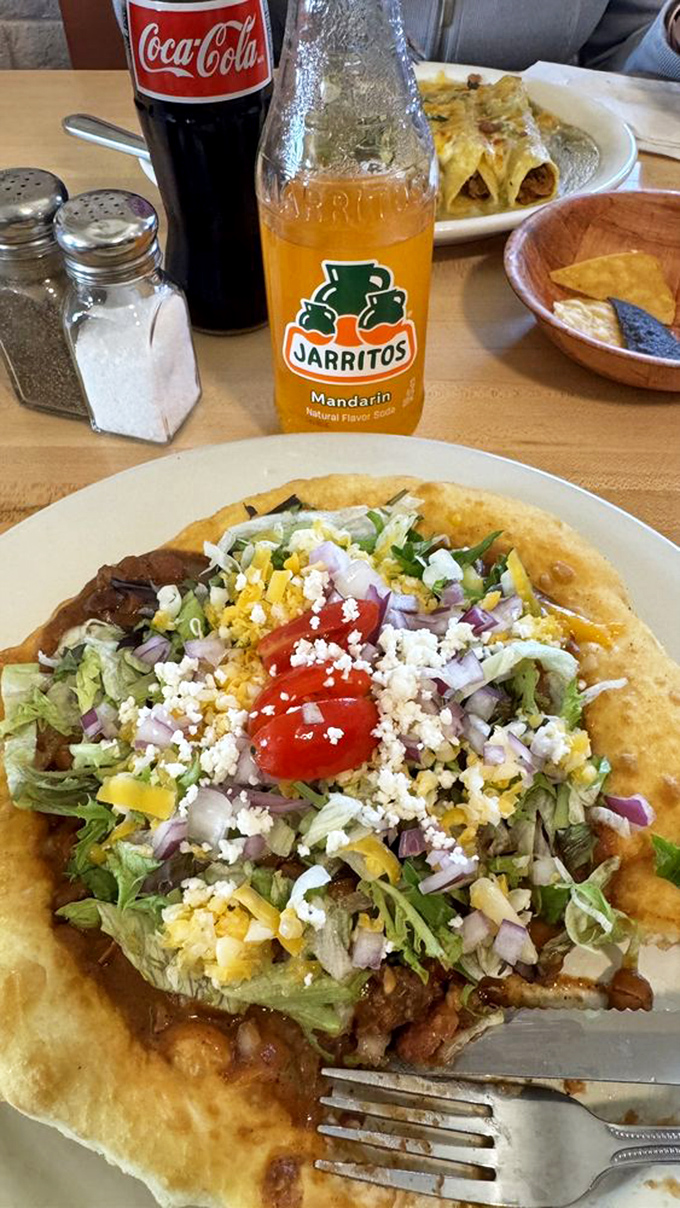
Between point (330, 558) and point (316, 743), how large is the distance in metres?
0.55

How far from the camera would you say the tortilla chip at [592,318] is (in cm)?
314

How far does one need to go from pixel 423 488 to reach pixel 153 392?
959 mm

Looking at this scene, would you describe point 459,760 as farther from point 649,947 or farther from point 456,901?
point 649,947

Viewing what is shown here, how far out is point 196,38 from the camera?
8.24 feet

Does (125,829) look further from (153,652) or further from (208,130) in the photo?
(208,130)

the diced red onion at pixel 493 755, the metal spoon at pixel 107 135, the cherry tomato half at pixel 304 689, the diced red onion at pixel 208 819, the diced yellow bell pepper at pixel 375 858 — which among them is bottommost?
the diced yellow bell pepper at pixel 375 858

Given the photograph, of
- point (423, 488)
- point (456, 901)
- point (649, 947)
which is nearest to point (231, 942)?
point (456, 901)

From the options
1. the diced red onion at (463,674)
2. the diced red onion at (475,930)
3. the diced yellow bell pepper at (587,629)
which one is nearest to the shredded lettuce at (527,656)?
the diced red onion at (463,674)

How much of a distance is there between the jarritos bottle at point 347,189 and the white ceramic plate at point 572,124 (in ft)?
3.49

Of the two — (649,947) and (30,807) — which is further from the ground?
(30,807)

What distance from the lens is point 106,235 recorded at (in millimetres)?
2469

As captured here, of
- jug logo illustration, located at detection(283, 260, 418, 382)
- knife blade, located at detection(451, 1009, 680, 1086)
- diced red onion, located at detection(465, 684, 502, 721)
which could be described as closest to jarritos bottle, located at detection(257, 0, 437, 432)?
jug logo illustration, located at detection(283, 260, 418, 382)

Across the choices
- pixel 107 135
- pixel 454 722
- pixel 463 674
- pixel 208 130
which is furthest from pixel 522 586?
pixel 107 135

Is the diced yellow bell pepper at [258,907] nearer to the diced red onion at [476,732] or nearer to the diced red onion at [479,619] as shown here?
the diced red onion at [476,732]
